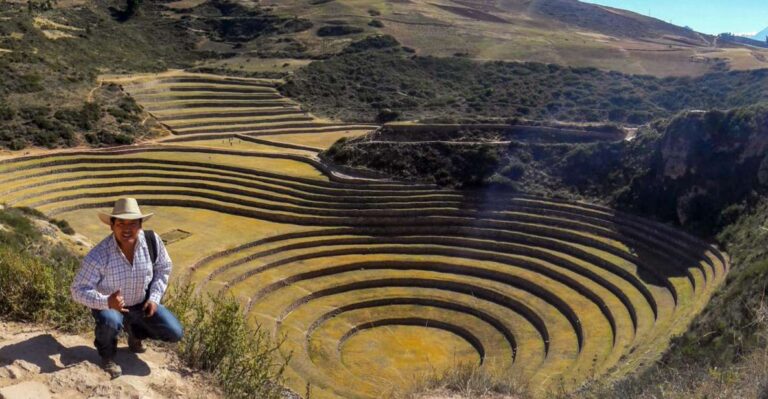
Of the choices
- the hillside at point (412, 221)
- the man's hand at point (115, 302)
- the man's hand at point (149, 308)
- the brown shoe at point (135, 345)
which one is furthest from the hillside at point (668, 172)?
the man's hand at point (115, 302)

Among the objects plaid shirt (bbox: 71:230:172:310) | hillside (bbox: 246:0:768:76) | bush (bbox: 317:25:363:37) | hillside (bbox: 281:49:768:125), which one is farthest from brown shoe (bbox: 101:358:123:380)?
bush (bbox: 317:25:363:37)

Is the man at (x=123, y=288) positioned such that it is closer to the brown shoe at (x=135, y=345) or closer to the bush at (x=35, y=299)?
the brown shoe at (x=135, y=345)

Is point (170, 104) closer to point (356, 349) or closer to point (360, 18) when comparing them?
point (356, 349)

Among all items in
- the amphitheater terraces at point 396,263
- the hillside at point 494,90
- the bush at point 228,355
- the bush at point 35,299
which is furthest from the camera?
the hillside at point 494,90

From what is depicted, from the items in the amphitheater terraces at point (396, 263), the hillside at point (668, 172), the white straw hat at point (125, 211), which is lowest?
the amphitheater terraces at point (396, 263)

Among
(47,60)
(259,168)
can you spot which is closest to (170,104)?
(47,60)

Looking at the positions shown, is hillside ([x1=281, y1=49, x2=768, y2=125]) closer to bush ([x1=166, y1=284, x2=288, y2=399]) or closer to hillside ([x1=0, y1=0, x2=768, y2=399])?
hillside ([x1=0, y1=0, x2=768, y2=399])

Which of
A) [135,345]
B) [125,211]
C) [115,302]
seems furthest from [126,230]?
[135,345]
